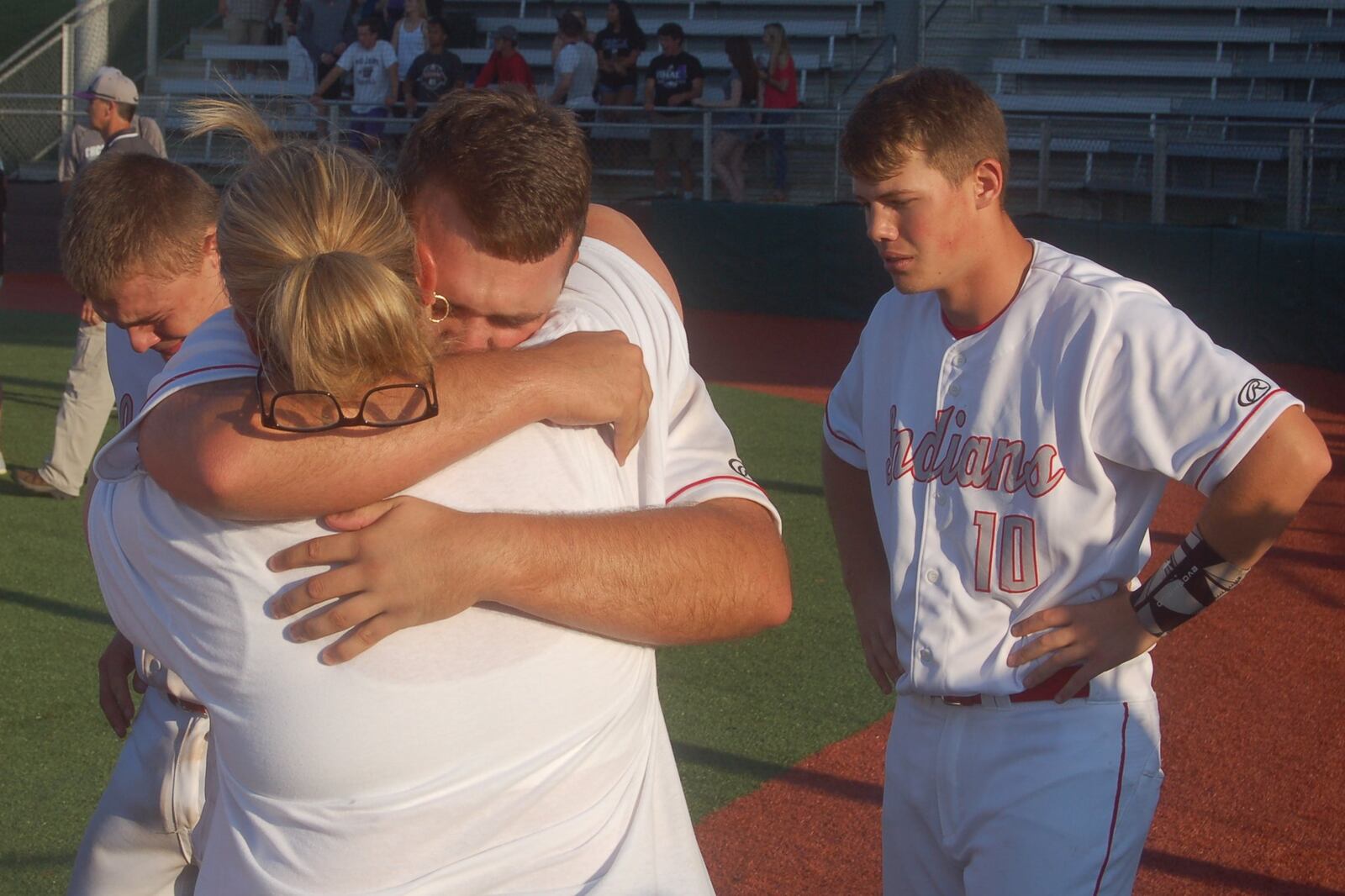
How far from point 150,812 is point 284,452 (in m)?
1.25

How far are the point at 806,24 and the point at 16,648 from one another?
1603cm

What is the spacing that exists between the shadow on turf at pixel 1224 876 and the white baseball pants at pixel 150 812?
9.28 ft

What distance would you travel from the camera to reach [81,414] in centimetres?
773

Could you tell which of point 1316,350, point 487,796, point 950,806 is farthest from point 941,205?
point 1316,350

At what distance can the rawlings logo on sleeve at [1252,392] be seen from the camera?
7.66 ft

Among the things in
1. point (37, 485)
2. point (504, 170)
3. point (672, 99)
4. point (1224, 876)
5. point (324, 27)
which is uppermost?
point (324, 27)

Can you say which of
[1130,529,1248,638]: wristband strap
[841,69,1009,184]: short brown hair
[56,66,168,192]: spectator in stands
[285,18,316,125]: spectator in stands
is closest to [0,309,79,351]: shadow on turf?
[56,66,168,192]: spectator in stands

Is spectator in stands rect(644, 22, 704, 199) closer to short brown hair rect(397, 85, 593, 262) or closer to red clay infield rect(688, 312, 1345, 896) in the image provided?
red clay infield rect(688, 312, 1345, 896)

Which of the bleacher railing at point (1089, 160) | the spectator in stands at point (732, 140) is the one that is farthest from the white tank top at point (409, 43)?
the spectator in stands at point (732, 140)

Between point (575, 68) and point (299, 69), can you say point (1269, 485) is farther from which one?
point (299, 69)

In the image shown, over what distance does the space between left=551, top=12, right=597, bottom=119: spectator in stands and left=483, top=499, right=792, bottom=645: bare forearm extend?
50.4 ft

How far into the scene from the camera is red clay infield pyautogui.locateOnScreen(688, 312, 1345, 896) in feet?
13.1

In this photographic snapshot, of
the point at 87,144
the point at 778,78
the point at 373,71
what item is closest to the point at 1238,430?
the point at 87,144

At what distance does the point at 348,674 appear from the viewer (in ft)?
4.87
